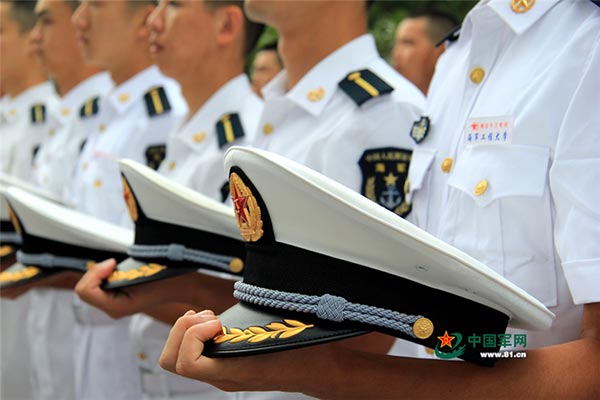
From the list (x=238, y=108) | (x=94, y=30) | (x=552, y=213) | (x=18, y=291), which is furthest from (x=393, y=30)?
(x=552, y=213)

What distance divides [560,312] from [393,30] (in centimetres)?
552

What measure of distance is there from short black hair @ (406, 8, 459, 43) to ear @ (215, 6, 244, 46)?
1.27 metres

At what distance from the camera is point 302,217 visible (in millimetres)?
Answer: 1163

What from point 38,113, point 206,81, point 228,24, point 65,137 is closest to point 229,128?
point 206,81

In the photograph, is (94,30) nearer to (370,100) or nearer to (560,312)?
(370,100)

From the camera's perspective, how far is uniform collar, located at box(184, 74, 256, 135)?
112 inches

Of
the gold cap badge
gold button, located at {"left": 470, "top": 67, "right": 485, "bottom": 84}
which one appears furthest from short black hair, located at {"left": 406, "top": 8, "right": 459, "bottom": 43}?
the gold cap badge

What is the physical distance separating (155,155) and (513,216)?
81.1 inches

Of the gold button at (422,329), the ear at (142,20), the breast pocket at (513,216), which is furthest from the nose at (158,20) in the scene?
the gold button at (422,329)

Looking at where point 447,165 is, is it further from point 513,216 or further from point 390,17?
point 390,17

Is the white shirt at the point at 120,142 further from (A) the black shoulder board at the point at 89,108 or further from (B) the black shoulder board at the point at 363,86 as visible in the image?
(B) the black shoulder board at the point at 363,86

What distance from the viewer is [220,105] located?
9.41 ft

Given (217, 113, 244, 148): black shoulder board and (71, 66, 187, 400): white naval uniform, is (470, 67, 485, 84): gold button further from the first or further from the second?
(71, 66, 187, 400): white naval uniform

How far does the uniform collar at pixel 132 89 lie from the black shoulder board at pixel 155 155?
1.14ft
